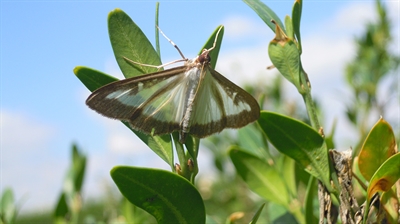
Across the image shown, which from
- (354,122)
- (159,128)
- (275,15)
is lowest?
(354,122)

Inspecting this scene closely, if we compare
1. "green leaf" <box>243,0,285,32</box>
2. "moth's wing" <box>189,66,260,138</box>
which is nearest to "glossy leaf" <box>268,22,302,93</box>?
"green leaf" <box>243,0,285,32</box>

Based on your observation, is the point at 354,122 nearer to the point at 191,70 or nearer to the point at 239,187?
the point at 239,187

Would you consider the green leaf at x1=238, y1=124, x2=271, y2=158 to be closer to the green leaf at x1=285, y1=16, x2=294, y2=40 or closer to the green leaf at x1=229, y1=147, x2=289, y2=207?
the green leaf at x1=229, y1=147, x2=289, y2=207

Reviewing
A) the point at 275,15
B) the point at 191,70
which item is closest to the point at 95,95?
the point at 191,70

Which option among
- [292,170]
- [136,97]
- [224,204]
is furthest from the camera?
[224,204]

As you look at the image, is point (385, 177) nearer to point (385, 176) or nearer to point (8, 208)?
point (385, 176)

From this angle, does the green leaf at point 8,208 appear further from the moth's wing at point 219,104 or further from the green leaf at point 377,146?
the green leaf at point 377,146

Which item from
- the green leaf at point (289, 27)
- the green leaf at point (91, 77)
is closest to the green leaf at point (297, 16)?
the green leaf at point (289, 27)

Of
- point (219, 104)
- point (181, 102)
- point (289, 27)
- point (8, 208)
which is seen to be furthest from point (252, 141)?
point (8, 208)
